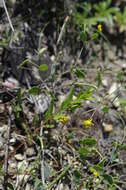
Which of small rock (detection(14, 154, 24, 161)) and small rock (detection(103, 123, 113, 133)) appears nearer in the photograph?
small rock (detection(14, 154, 24, 161))

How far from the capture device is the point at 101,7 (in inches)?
109

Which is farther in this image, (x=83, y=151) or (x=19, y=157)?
(x=19, y=157)

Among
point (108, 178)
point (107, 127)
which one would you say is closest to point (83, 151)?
point (108, 178)

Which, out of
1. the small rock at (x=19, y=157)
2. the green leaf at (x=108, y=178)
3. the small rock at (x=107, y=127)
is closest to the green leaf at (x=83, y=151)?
the green leaf at (x=108, y=178)

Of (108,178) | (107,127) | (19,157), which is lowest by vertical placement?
(108,178)

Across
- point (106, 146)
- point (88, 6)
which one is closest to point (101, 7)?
point (88, 6)

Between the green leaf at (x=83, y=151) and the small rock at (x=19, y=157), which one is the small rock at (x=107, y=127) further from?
the small rock at (x=19, y=157)

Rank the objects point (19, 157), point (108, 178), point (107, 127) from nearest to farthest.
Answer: point (108, 178) < point (19, 157) < point (107, 127)

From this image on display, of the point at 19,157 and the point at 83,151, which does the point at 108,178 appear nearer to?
the point at 83,151

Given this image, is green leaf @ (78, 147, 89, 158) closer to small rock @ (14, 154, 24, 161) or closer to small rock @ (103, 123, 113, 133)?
small rock @ (14, 154, 24, 161)

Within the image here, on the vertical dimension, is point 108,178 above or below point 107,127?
below

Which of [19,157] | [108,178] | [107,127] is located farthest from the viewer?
[107,127]

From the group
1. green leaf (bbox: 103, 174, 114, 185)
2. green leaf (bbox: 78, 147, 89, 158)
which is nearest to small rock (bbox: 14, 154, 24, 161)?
green leaf (bbox: 78, 147, 89, 158)

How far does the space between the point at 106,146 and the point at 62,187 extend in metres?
0.39
